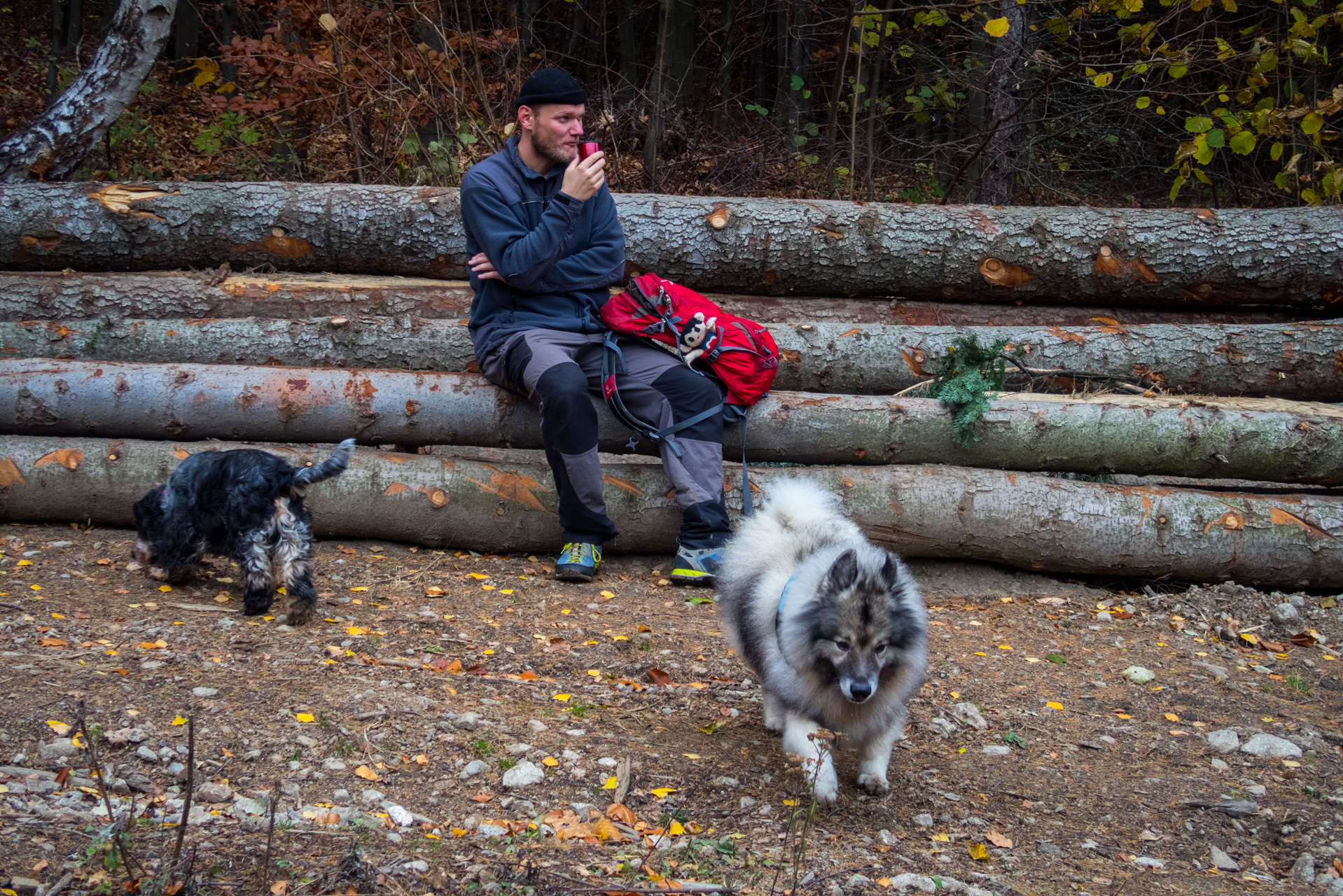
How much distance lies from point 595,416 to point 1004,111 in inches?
276

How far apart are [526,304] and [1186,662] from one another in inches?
A: 163

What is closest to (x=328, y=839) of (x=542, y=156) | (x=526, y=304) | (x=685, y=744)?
(x=685, y=744)

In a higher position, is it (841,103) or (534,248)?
(841,103)

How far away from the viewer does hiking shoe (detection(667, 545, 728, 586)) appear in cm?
558

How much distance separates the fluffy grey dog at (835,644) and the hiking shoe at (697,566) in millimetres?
1712

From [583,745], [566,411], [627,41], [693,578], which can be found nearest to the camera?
[583,745]

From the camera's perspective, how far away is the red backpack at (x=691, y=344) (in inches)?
225

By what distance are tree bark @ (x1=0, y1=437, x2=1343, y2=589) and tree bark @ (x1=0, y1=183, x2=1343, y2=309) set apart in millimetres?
2174

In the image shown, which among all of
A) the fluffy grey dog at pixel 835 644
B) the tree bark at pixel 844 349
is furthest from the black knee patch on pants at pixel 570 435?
the fluffy grey dog at pixel 835 644

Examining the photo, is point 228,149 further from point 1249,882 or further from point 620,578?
point 1249,882

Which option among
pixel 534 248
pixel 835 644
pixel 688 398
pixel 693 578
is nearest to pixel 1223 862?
pixel 835 644

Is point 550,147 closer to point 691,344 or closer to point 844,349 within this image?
point 691,344

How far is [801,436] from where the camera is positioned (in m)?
6.08

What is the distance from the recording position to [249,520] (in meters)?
4.64
